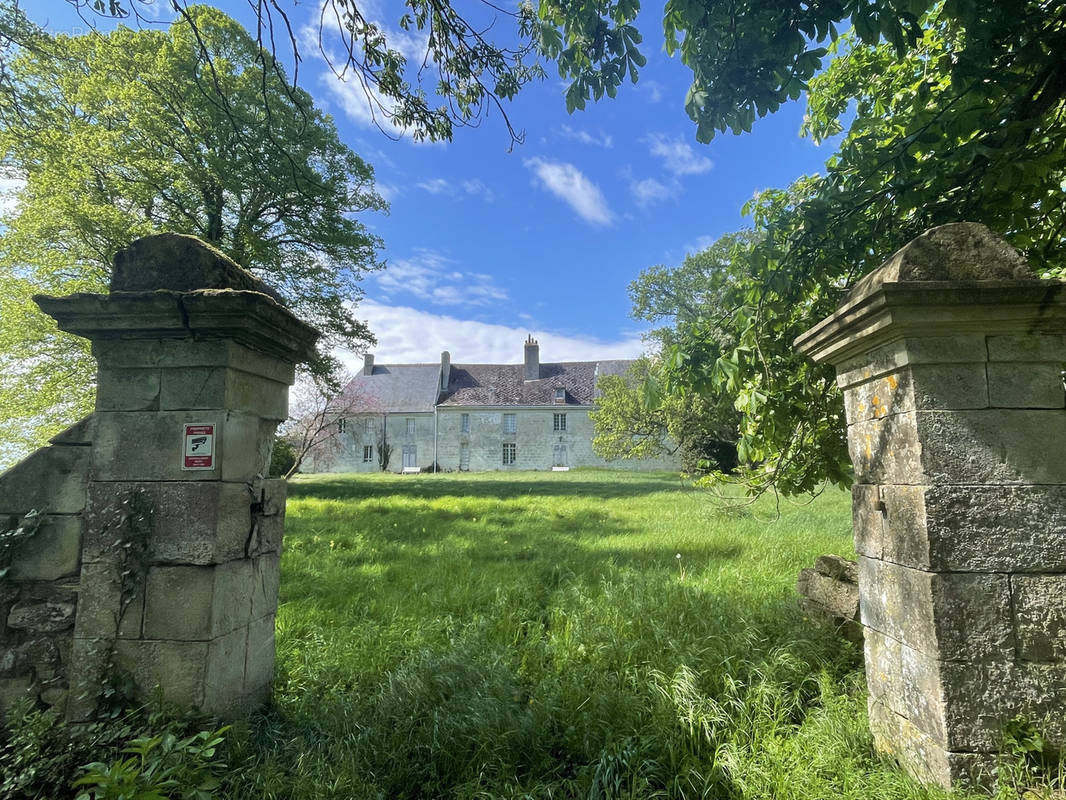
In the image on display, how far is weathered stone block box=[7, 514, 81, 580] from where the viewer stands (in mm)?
2455

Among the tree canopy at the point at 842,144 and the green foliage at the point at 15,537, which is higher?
the tree canopy at the point at 842,144

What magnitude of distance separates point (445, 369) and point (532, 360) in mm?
6386

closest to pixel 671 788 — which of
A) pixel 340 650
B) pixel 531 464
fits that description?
pixel 340 650

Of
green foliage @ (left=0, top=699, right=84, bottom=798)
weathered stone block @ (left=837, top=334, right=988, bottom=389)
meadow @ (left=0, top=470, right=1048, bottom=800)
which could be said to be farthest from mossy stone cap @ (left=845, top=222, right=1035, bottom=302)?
green foliage @ (left=0, top=699, right=84, bottom=798)

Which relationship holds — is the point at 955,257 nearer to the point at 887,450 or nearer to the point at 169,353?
the point at 887,450

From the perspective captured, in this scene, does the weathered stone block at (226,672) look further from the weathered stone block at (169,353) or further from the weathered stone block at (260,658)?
the weathered stone block at (169,353)

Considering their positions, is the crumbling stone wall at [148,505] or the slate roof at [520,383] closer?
the crumbling stone wall at [148,505]

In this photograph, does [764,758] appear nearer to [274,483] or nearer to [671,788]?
[671,788]

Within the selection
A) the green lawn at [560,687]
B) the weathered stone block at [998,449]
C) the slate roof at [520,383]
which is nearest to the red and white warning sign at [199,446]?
the green lawn at [560,687]

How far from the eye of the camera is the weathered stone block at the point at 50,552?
96.7 inches

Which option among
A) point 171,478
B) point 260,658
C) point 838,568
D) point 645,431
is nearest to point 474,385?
point 645,431

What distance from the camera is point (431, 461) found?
33438 mm

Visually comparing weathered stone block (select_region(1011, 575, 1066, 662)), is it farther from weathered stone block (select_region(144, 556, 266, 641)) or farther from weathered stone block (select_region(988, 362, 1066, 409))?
weathered stone block (select_region(144, 556, 266, 641))

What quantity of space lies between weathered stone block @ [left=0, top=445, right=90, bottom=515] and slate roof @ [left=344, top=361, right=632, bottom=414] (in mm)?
31401
